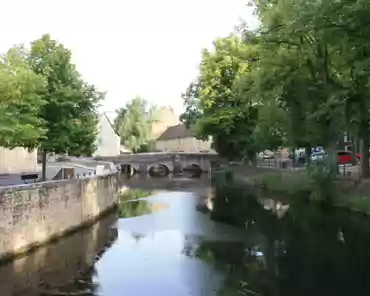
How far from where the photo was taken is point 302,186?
1529 inches

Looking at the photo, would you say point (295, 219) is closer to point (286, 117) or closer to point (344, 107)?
point (344, 107)

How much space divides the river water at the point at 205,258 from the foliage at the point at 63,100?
620 centimetres

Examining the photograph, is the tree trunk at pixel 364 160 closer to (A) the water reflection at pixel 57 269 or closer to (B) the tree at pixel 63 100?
(B) the tree at pixel 63 100

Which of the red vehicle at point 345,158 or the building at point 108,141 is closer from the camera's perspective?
the red vehicle at point 345,158

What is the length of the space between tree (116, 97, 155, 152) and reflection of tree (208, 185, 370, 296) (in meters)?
82.1

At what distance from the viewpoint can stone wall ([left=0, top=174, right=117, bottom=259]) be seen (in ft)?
57.1

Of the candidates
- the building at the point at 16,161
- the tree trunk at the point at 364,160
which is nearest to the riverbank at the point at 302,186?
the tree trunk at the point at 364,160

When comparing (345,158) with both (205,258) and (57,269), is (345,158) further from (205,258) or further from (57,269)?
(57,269)

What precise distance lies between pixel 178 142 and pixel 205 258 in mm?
113772

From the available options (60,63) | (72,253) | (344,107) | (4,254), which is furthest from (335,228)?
(60,63)

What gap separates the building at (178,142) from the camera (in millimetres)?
125750

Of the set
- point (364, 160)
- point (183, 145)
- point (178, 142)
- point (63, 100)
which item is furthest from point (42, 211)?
point (178, 142)

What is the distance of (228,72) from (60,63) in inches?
1183

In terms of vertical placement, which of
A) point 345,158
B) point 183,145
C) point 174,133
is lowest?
point 345,158
